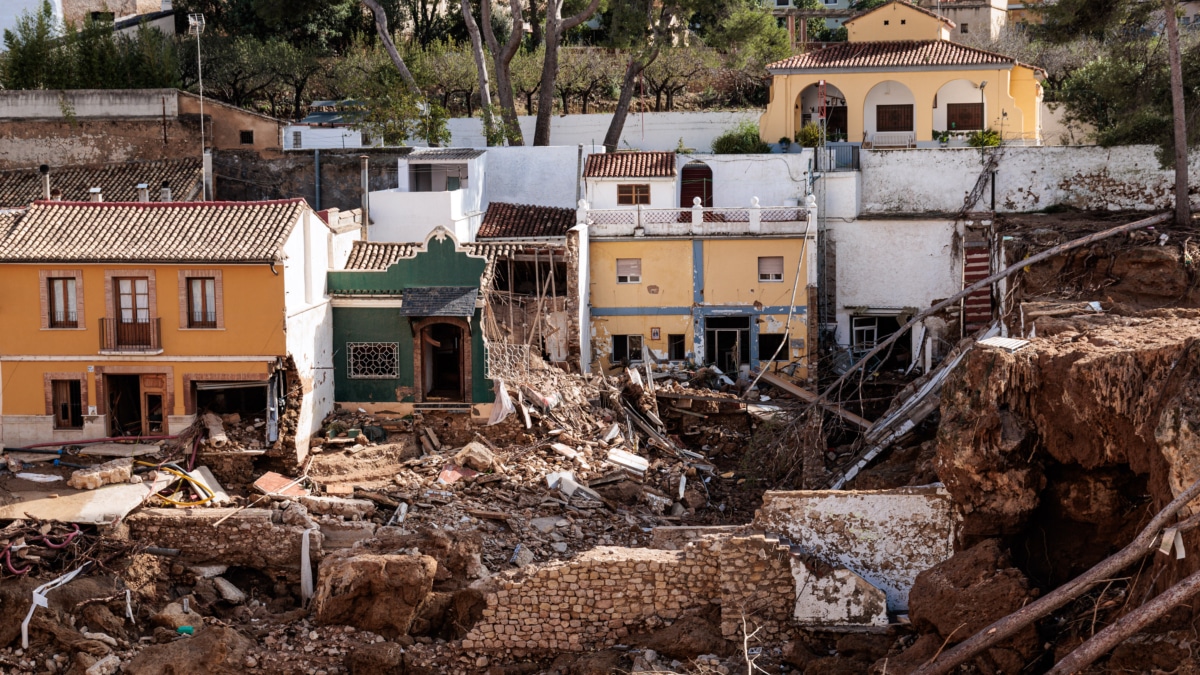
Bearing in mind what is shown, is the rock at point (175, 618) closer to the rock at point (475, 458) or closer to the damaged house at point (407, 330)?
the rock at point (475, 458)

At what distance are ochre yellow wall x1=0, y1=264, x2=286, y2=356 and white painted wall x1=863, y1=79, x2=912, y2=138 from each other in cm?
1918

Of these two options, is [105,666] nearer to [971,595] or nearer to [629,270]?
[971,595]

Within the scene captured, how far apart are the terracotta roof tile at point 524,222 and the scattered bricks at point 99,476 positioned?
12.3 metres

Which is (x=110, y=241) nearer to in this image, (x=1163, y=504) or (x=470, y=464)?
(x=470, y=464)

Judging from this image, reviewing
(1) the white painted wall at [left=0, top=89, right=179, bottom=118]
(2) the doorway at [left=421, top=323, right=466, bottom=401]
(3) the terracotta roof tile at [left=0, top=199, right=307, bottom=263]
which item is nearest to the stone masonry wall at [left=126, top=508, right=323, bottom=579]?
(3) the terracotta roof tile at [left=0, top=199, right=307, bottom=263]

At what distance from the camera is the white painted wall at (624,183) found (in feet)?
115

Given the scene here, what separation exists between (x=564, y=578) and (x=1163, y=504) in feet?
26.3

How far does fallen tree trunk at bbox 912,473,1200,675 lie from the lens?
15.3m

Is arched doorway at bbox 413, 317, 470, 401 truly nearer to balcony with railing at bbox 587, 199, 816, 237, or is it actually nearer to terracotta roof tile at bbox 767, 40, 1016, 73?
balcony with railing at bbox 587, 199, 816, 237

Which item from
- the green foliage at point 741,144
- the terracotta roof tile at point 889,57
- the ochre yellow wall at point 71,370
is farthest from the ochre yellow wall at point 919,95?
the ochre yellow wall at point 71,370

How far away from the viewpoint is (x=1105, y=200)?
3553 cm

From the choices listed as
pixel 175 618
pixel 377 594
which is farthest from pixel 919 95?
pixel 175 618

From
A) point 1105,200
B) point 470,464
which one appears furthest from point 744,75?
point 470,464

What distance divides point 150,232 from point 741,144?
16863 mm
